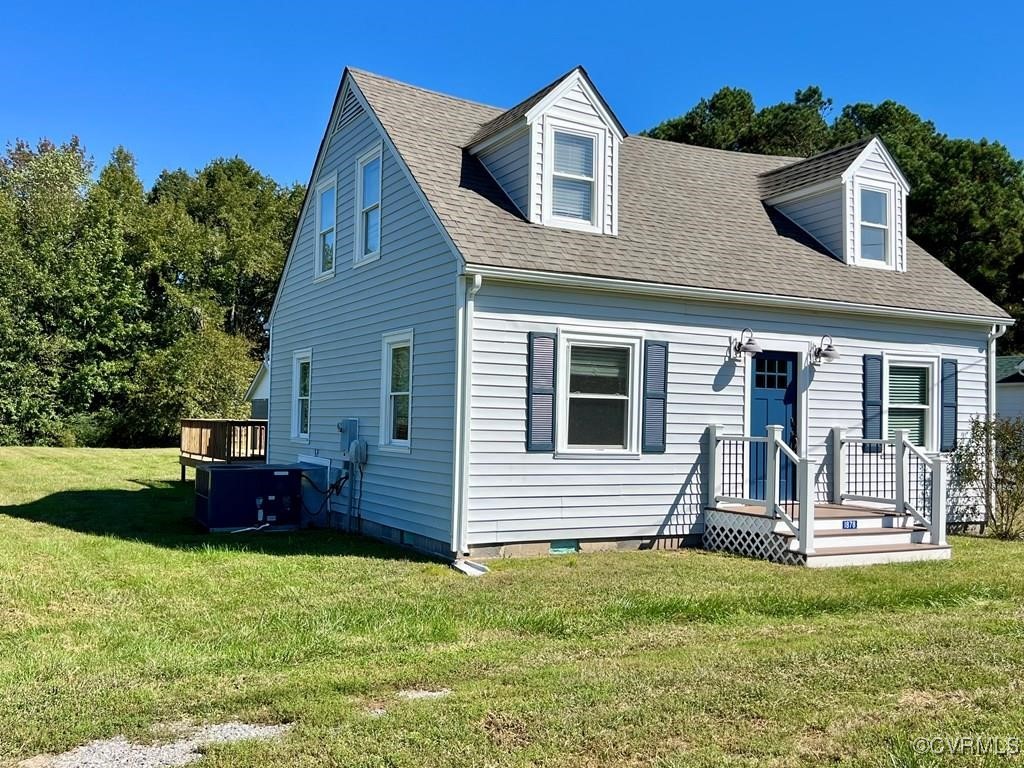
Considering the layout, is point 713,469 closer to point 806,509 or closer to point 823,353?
point 806,509

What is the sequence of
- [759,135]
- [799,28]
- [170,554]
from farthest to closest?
[759,135] → [799,28] → [170,554]

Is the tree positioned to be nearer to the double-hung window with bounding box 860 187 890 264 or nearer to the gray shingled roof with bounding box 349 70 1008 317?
the gray shingled roof with bounding box 349 70 1008 317

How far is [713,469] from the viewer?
10.8 metres

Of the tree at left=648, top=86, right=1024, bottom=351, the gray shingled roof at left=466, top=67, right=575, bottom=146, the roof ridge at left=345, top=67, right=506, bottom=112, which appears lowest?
the gray shingled roof at left=466, top=67, right=575, bottom=146

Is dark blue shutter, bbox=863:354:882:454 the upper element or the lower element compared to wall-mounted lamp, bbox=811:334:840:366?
lower

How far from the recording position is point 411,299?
34.8 feet

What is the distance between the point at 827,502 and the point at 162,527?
366 inches

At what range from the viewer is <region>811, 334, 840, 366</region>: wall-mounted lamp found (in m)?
11.4

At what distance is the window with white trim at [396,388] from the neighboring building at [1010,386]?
77.5 feet

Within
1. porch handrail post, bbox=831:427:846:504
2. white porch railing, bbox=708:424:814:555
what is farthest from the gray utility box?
porch handrail post, bbox=831:427:846:504

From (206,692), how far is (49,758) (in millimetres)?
957

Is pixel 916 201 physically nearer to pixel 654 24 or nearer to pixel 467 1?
pixel 654 24

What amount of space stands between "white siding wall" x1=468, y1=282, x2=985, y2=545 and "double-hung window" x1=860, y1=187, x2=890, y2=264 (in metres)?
1.41

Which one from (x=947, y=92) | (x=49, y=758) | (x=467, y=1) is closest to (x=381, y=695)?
(x=49, y=758)
